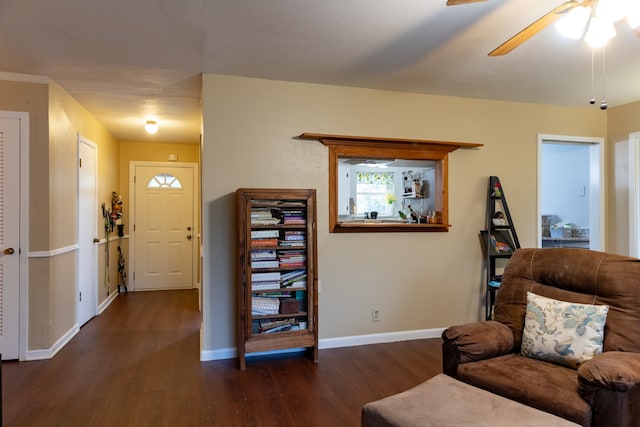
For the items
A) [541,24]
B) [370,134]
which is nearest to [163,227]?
[370,134]

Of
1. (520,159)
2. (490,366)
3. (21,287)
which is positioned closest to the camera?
(490,366)

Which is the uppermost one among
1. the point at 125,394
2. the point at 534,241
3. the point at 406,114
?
the point at 406,114

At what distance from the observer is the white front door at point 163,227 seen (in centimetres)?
626

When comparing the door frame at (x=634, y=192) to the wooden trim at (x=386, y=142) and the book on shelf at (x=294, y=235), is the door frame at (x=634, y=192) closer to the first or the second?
the wooden trim at (x=386, y=142)

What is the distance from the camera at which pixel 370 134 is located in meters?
3.72

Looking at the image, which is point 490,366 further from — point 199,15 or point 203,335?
point 199,15

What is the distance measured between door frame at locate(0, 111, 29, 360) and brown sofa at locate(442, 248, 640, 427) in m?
3.35

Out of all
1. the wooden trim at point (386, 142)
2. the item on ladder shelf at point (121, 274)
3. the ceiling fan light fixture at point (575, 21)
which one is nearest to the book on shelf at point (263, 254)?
the wooden trim at point (386, 142)

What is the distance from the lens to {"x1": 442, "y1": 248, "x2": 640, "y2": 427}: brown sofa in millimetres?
1646

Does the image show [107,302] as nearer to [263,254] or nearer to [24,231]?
[24,231]

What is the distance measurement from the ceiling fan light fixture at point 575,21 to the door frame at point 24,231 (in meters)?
3.90

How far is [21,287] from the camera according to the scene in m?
3.27

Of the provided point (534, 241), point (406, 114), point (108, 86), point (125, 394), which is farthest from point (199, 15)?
point (534, 241)

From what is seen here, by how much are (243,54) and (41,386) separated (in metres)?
2.79
